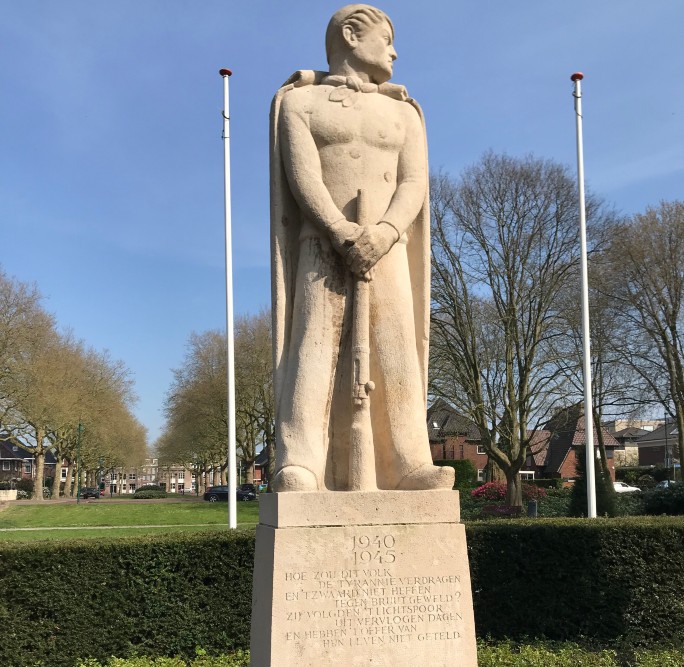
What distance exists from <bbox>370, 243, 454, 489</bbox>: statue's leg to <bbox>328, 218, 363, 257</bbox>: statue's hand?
32 cm

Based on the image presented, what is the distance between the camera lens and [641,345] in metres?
30.3

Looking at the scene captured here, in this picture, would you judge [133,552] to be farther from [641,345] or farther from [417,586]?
[641,345]

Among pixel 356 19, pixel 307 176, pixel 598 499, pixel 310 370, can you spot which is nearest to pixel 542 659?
pixel 310 370

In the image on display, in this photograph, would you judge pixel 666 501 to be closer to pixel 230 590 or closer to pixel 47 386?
pixel 230 590

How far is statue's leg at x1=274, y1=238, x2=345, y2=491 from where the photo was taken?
463 cm

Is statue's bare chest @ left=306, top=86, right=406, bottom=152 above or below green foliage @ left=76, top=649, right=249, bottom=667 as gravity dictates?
above

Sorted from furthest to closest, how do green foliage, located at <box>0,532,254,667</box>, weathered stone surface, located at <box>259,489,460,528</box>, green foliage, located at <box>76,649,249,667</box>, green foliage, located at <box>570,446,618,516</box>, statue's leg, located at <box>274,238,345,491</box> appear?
green foliage, located at <box>570,446,618,516</box> → green foliage, located at <box>0,532,254,667</box> → green foliage, located at <box>76,649,249,667</box> → statue's leg, located at <box>274,238,345,491</box> → weathered stone surface, located at <box>259,489,460,528</box>

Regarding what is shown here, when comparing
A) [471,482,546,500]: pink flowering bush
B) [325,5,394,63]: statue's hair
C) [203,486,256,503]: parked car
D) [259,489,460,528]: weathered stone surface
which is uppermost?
[325,5,394,63]: statue's hair

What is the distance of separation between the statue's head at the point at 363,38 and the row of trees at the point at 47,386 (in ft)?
116

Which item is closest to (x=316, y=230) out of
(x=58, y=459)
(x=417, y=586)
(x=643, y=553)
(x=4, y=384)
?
(x=417, y=586)

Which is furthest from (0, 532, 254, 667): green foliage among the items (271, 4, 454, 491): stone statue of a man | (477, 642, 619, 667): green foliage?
(271, 4, 454, 491): stone statue of a man

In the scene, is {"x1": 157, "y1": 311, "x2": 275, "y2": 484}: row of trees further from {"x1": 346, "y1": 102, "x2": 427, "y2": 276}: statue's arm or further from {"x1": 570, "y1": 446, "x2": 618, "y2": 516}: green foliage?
{"x1": 346, "y1": 102, "x2": 427, "y2": 276}: statue's arm

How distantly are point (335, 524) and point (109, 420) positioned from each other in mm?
46860

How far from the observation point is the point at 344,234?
481 centimetres
